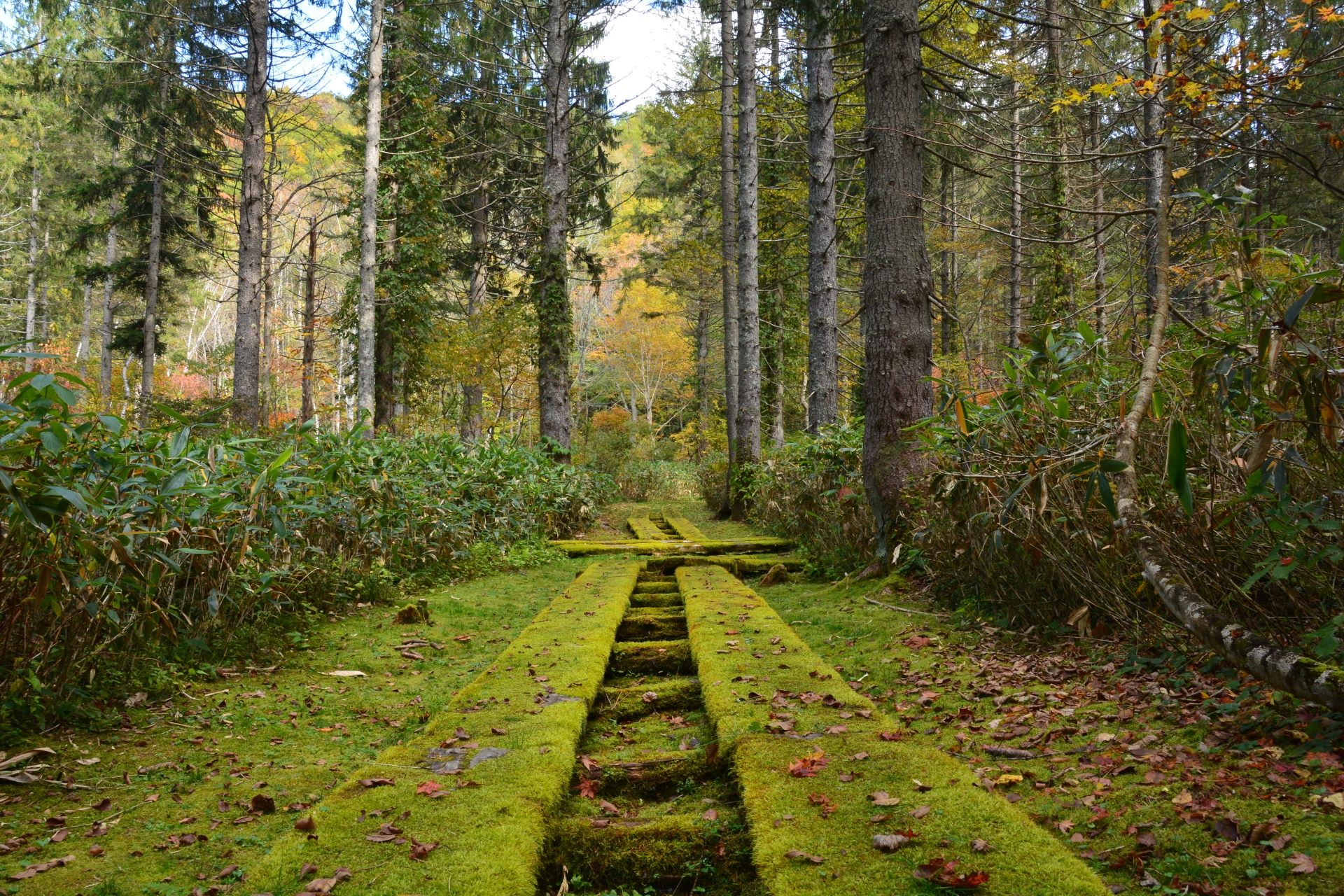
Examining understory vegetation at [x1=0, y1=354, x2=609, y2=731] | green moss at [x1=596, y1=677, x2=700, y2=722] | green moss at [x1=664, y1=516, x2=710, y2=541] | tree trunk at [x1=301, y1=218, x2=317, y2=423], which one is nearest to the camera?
understory vegetation at [x1=0, y1=354, x2=609, y2=731]

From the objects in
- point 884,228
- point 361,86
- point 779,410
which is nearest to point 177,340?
point 361,86

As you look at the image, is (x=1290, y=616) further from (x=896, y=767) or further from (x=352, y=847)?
(x=352, y=847)

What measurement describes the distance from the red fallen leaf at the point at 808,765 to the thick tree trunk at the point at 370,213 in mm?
10815

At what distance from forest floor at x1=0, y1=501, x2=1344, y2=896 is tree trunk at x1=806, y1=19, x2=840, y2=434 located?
7163mm

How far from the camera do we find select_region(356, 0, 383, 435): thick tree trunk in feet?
38.2

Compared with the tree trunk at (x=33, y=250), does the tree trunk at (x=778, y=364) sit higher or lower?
lower

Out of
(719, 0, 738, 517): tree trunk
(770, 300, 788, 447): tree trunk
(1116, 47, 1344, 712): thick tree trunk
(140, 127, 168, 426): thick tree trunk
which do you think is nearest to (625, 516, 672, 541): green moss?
(719, 0, 738, 517): tree trunk

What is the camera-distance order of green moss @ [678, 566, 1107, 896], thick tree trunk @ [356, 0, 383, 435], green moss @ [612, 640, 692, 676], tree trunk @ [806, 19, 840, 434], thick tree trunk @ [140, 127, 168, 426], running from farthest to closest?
1. thick tree trunk @ [140, 127, 168, 426]
2. thick tree trunk @ [356, 0, 383, 435]
3. tree trunk @ [806, 19, 840, 434]
4. green moss @ [612, 640, 692, 676]
5. green moss @ [678, 566, 1107, 896]

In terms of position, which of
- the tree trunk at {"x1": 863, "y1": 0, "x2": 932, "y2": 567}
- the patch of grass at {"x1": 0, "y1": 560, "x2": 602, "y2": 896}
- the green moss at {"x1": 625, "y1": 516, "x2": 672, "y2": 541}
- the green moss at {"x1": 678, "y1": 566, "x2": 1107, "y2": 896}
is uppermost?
the tree trunk at {"x1": 863, "y1": 0, "x2": 932, "y2": 567}

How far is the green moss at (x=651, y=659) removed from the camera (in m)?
4.05

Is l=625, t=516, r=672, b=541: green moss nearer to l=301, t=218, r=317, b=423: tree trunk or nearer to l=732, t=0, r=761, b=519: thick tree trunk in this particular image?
l=732, t=0, r=761, b=519: thick tree trunk

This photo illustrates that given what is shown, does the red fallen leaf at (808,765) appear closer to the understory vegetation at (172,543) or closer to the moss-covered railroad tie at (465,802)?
the moss-covered railroad tie at (465,802)

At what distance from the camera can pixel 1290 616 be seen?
2.67m

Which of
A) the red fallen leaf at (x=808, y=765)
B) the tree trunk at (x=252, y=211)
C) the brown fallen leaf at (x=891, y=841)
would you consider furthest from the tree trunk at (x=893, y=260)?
the tree trunk at (x=252, y=211)
